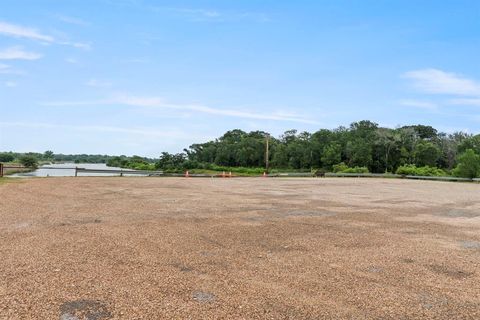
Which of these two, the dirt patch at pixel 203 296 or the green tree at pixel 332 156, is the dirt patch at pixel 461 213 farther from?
the green tree at pixel 332 156

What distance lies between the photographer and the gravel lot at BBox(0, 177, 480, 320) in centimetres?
403

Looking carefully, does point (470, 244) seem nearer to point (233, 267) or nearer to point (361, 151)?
point (233, 267)

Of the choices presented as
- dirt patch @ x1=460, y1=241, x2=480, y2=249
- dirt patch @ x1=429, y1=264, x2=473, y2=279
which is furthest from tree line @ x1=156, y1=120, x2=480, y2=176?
dirt patch @ x1=429, y1=264, x2=473, y2=279

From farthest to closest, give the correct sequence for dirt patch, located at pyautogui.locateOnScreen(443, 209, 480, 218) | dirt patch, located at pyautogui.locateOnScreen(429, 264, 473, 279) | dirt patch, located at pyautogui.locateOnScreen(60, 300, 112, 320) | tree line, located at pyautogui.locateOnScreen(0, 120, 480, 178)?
tree line, located at pyautogui.locateOnScreen(0, 120, 480, 178)
dirt patch, located at pyautogui.locateOnScreen(443, 209, 480, 218)
dirt patch, located at pyautogui.locateOnScreen(429, 264, 473, 279)
dirt patch, located at pyautogui.locateOnScreen(60, 300, 112, 320)

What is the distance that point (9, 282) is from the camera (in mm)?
4594

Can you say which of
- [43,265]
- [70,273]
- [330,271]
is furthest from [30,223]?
[330,271]

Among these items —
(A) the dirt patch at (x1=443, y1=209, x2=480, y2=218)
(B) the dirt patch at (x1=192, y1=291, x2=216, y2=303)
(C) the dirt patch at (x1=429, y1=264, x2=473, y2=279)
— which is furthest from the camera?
(A) the dirt patch at (x1=443, y1=209, x2=480, y2=218)

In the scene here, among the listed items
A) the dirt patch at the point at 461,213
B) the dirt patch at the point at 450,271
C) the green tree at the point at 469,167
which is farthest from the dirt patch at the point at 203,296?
the green tree at the point at 469,167

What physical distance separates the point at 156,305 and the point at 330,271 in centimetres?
248

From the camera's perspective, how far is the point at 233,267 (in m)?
5.55

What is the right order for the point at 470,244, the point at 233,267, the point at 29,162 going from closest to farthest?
the point at 233,267, the point at 470,244, the point at 29,162

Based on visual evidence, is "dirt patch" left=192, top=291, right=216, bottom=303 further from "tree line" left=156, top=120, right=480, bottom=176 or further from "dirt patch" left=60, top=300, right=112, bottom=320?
"tree line" left=156, top=120, right=480, bottom=176

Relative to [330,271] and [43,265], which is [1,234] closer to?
[43,265]

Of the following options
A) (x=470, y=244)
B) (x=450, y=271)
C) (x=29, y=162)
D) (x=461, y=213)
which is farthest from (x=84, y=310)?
(x=29, y=162)
